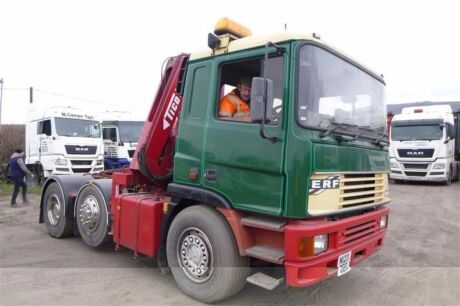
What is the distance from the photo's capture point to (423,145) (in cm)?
1526

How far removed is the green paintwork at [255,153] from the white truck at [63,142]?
1211cm

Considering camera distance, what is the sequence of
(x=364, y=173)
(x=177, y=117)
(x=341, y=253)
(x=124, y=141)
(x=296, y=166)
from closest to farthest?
(x=296, y=166) → (x=341, y=253) → (x=364, y=173) → (x=177, y=117) → (x=124, y=141)

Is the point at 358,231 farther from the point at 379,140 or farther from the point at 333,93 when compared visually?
the point at 333,93

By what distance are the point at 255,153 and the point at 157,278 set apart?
2210 millimetres

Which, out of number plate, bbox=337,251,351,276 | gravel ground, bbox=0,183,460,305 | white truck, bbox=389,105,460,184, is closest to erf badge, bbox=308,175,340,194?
number plate, bbox=337,251,351,276

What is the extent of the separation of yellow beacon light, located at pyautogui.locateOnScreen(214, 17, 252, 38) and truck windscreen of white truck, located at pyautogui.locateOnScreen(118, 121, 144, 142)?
547 inches

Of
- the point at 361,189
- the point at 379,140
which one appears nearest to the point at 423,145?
the point at 379,140

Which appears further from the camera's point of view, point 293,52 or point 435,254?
point 435,254

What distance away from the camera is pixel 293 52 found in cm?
363

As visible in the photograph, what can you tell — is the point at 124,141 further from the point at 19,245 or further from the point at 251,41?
the point at 251,41

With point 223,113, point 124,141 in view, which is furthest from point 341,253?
point 124,141

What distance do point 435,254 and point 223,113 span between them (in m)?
4.26

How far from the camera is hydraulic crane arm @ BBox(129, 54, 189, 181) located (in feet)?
16.4

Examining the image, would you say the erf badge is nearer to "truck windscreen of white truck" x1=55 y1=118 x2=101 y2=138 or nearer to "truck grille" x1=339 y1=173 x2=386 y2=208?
"truck grille" x1=339 y1=173 x2=386 y2=208
